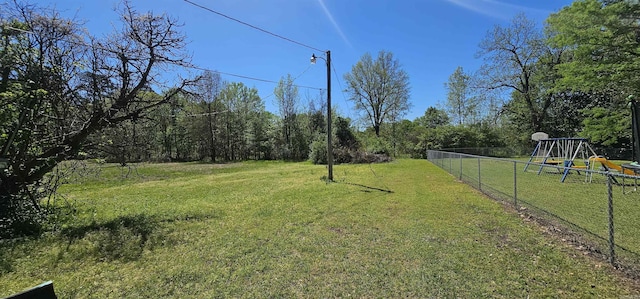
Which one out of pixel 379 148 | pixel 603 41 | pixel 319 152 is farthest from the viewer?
pixel 379 148

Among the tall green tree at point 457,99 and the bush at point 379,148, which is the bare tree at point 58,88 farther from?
the tall green tree at point 457,99

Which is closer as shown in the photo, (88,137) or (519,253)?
(519,253)

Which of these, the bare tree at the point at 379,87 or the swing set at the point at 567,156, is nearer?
the swing set at the point at 567,156

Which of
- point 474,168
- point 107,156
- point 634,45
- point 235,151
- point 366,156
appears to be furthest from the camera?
point 235,151

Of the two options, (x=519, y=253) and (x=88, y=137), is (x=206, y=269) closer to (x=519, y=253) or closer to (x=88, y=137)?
(x=519, y=253)

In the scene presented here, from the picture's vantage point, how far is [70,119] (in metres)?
5.90

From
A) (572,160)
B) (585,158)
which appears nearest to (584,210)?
(572,160)

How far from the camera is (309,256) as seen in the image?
4.06 m

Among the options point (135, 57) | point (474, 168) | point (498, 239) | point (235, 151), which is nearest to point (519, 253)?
point (498, 239)

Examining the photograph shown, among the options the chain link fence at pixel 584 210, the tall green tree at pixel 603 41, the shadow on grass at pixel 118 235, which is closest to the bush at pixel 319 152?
the chain link fence at pixel 584 210

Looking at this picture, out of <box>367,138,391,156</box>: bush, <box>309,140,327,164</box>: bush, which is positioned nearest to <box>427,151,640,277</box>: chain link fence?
<box>309,140,327,164</box>: bush

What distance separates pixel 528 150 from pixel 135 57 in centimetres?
3347

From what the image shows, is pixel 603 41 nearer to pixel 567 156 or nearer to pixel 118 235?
pixel 567 156

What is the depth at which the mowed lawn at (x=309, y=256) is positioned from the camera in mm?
3123
